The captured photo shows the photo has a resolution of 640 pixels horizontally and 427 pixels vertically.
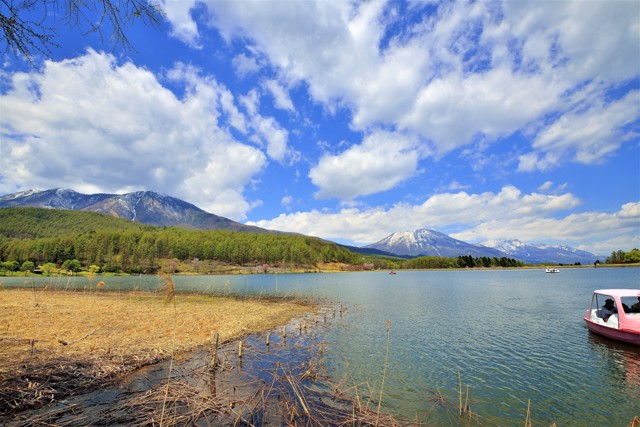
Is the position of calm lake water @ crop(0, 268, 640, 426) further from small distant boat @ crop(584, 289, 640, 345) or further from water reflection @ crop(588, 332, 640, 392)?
small distant boat @ crop(584, 289, 640, 345)

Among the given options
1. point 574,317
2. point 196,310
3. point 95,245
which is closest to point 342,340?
point 196,310

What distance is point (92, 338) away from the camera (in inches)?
862

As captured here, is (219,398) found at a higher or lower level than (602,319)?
lower

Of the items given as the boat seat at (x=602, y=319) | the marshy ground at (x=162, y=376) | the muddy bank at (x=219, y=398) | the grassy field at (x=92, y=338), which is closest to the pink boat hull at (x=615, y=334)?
the boat seat at (x=602, y=319)

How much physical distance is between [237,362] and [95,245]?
19895cm

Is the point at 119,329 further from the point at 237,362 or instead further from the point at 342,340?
the point at 342,340

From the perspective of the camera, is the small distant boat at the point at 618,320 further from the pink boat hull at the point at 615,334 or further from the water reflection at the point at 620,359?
the water reflection at the point at 620,359

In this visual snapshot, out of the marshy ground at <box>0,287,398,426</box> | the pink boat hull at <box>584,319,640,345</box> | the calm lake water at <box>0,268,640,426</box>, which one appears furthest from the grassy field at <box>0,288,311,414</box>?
the pink boat hull at <box>584,319,640,345</box>

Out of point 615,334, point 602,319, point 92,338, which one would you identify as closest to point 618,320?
point 615,334

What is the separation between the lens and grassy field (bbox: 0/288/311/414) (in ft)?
42.7

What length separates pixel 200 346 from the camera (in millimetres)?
21641

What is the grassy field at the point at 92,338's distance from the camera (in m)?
13.0

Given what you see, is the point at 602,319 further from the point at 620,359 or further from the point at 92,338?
the point at 92,338

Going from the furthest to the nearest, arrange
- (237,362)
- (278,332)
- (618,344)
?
(278,332)
(618,344)
(237,362)
